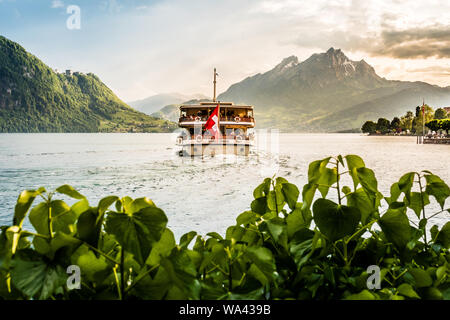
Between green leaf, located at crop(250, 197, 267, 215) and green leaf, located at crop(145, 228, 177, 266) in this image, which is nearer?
green leaf, located at crop(145, 228, 177, 266)

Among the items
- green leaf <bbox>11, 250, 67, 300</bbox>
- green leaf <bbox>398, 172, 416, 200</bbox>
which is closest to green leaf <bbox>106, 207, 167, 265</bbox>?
green leaf <bbox>11, 250, 67, 300</bbox>

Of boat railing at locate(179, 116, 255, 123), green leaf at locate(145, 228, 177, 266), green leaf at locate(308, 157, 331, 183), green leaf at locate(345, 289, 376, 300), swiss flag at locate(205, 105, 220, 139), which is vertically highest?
boat railing at locate(179, 116, 255, 123)

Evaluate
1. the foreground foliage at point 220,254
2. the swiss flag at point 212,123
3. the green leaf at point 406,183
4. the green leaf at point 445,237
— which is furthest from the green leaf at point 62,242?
the swiss flag at point 212,123

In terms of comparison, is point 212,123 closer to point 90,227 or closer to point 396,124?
point 90,227

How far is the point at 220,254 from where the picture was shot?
73 cm

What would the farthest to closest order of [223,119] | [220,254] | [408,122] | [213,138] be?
[408,122], [223,119], [213,138], [220,254]

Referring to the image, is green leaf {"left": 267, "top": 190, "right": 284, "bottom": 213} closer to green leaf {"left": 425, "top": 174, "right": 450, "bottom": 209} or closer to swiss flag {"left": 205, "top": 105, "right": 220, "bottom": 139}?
green leaf {"left": 425, "top": 174, "right": 450, "bottom": 209}

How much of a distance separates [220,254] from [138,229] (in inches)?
10.6

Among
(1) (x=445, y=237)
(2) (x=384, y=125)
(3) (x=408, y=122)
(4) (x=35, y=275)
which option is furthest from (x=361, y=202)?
(2) (x=384, y=125)

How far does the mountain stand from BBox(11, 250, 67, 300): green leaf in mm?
166109

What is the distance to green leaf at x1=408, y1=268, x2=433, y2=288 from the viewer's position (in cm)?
68

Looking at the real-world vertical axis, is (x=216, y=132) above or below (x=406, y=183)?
above
